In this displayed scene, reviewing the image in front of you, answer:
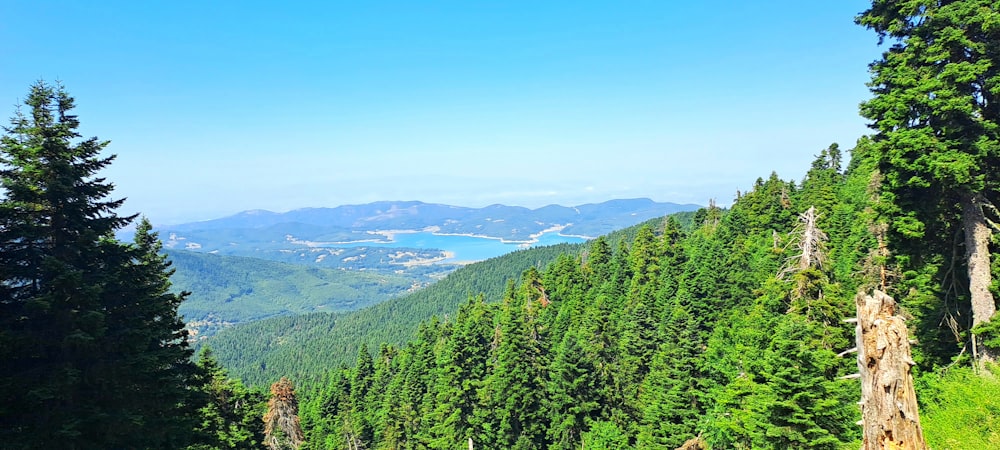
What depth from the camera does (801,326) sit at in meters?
14.4

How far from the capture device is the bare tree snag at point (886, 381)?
266 inches

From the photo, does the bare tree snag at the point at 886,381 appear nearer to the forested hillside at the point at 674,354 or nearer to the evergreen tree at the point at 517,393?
the forested hillside at the point at 674,354

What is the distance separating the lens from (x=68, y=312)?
1173cm

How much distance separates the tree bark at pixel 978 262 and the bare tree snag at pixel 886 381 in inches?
320

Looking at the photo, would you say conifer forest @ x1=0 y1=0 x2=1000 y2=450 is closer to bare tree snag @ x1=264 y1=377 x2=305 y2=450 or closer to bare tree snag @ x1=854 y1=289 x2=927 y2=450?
bare tree snag @ x1=854 y1=289 x2=927 y2=450

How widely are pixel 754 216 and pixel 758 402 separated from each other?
4017cm

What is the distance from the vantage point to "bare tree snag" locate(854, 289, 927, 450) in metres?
6.76

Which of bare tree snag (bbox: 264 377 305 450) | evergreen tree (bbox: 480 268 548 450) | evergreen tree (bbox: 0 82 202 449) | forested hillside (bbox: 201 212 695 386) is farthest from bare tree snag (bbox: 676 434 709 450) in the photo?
forested hillside (bbox: 201 212 695 386)

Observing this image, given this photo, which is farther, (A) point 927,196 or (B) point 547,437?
(B) point 547,437

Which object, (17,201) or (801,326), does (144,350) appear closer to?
(17,201)

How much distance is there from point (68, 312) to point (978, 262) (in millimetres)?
23462

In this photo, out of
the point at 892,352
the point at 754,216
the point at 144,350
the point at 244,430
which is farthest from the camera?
the point at 754,216

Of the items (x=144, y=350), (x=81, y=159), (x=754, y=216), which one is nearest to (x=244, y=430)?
(x=144, y=350)

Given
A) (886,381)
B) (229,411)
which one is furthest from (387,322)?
(886,381)
